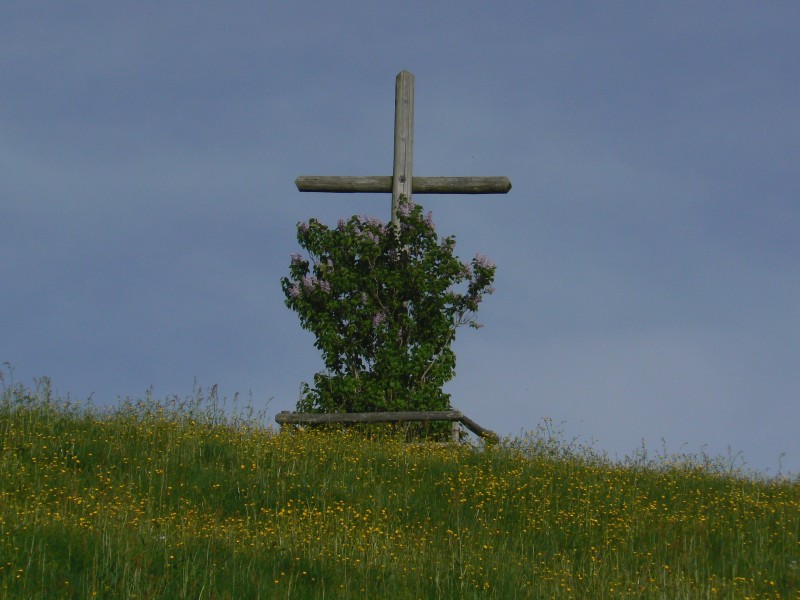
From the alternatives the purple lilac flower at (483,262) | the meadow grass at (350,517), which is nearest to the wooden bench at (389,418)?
the meadow grass at (350,517)

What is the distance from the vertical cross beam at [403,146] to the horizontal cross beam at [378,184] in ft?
0.57

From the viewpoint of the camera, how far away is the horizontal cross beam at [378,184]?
19000mm

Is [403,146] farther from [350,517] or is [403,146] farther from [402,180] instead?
[350,517]

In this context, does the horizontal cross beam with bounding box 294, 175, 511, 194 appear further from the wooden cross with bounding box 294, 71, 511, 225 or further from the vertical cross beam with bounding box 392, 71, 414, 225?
the vertical cross beam with bounding box 392, 71, 414, 225

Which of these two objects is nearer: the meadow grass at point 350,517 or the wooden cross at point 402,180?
the meadow grass at point 350,517

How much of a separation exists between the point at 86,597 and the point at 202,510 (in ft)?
13.1

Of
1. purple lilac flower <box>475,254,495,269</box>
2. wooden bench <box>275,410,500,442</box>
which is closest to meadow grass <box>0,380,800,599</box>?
wooden bench <box>275,410,500,442</box>

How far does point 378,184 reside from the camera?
1914 centimetres

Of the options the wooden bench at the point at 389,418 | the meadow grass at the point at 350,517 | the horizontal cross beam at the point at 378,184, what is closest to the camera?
the meadow grass at the point at 350,517

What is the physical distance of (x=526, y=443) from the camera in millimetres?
15445

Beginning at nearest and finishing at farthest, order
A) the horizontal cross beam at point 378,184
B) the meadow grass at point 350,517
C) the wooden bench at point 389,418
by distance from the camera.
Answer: the meadow grass at point 350,517 < the wooden bench at point 389,418 < the horizontal cross beam at point 378,184

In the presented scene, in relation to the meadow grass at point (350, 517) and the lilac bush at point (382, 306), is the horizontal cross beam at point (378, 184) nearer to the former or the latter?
the lilac bush at point (382, 306)

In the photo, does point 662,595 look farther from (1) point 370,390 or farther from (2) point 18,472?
(1) point 370,390

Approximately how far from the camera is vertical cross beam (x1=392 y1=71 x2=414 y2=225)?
750 inches
